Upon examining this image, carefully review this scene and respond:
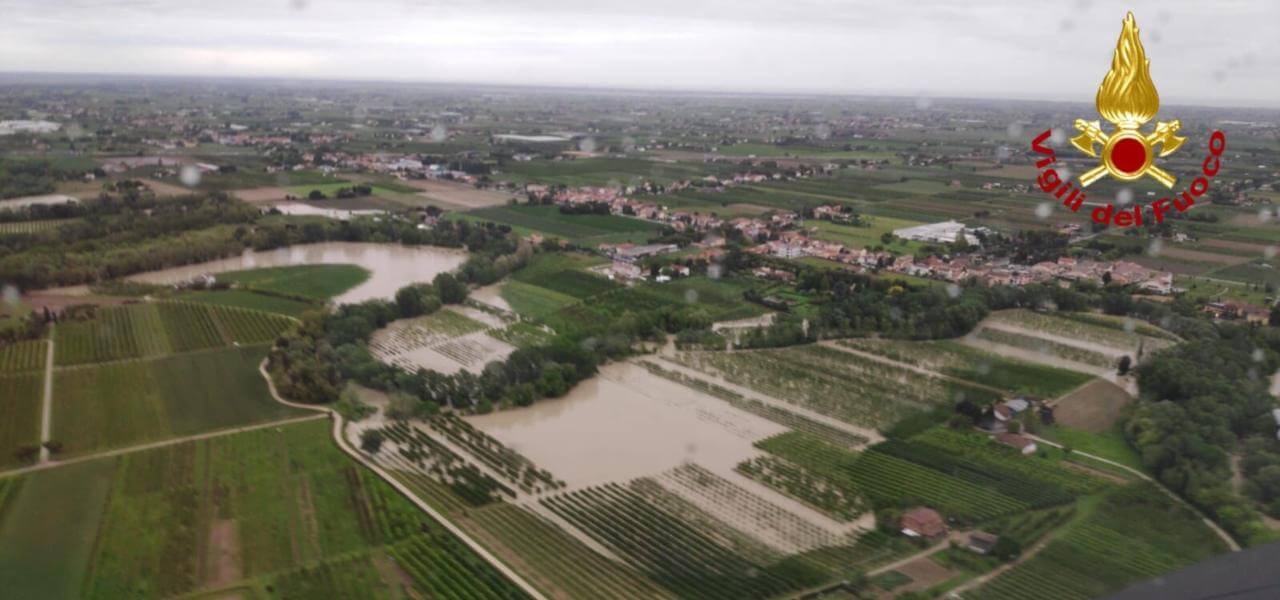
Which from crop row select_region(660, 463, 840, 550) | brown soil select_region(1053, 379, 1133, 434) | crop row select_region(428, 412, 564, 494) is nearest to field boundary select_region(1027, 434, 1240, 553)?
brown soil select_region(1053, 379, 1133, 434)

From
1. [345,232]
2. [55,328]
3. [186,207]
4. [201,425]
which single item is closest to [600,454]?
[201,425]

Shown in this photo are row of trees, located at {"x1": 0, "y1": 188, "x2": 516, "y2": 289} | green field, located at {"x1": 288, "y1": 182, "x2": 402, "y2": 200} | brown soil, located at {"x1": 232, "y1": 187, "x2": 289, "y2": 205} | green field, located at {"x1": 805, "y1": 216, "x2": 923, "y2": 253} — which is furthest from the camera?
green field, located at {"x1": 288, "y1": 182, "x2": 402, "y2": 200}

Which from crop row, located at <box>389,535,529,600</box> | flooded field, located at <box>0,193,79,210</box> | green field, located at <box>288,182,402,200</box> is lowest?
crop row, located at <box>389,535,529,600</box>

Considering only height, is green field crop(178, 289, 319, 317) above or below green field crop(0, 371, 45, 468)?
above

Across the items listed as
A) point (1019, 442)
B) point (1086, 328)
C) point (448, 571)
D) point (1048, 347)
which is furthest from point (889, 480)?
point (1086, 328)

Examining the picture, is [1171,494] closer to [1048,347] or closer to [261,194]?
[1048,347]

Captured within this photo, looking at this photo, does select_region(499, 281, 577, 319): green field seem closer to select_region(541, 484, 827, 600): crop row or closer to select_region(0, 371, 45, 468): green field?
select_region(541, 484, 827, 600): crop row

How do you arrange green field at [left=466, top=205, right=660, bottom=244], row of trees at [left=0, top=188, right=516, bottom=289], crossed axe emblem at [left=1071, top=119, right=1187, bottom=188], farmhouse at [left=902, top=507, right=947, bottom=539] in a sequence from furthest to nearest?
green field at [left=466, top=205, right=660, bottom=244] < row of trees at [left=0, top=188, right=516, bottom=289] < farmhouse at [left=902, top=507, right=947, bottom=539] < crossed axe emblem at [left=1071, top=119, right=1187, bottom=188]
